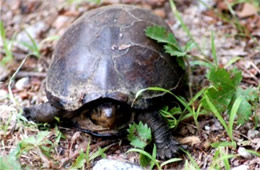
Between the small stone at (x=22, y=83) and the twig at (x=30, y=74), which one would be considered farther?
the twig at (x=30, y=74)

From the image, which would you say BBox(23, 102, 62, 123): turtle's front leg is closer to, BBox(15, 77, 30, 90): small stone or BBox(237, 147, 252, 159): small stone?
BBox(15, 77, 30, 90): small stone

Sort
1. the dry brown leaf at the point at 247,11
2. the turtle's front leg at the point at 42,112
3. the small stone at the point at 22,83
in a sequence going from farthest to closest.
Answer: the dry brown leaf at the point at 247,11, the small stone at the point at 22,83, the turtle's front leg at the point at 42,112

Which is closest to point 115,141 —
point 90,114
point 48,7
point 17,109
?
point 90,114

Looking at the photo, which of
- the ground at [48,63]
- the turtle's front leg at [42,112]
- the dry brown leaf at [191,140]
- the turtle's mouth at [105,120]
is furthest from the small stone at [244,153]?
the turtle's front leg at [42,112]

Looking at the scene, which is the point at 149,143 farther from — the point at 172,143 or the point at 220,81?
the point at 220,81

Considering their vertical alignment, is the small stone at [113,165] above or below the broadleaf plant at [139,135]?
below

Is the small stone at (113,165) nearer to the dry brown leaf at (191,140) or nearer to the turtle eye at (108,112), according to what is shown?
the turtle eye at (108,112)

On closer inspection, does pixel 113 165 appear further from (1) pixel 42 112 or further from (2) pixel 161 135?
(1) pixel 42 112

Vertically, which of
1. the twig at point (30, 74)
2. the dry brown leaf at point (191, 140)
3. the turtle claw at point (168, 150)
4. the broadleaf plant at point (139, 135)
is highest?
the broadleaf plant at point (139, 135)
